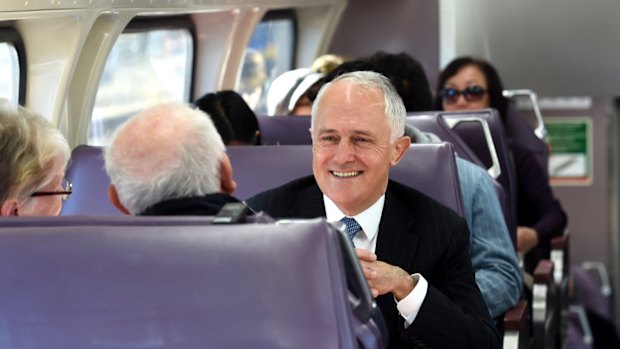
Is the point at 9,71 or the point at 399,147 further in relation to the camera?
the point at 9,71

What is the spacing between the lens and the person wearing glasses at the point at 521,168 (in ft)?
19.8

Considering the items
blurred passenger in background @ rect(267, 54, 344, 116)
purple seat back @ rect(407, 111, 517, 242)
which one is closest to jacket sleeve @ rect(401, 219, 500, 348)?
purple seat back @ rect(407, 111, 517, 242)

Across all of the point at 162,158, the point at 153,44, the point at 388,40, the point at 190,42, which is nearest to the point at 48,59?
the point at 153,44

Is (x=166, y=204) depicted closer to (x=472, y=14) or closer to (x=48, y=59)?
(x=48, y=59)

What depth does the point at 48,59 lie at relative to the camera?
16.0ft

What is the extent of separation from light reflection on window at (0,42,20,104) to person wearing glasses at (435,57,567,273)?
2.31 metres

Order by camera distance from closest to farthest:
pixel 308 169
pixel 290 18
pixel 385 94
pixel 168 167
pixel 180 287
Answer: pixel 180 287 → pixel 168 167 → pixel 385 94 → pixel 308 169 → pixel 290 18

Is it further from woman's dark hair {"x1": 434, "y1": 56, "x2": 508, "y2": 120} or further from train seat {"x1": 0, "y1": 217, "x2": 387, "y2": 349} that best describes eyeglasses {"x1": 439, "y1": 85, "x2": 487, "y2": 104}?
train seat {"x1": 0, "y1": 217, "x2": 387, "y2": 349}

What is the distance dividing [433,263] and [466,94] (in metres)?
3.32

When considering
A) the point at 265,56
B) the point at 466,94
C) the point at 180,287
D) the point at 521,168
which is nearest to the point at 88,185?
the point at 180,287

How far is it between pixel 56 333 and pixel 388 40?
6247 millimetres

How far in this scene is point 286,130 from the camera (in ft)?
15.9

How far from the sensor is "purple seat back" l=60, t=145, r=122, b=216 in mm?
3859

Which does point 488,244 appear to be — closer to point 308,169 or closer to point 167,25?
point 308,169
